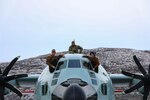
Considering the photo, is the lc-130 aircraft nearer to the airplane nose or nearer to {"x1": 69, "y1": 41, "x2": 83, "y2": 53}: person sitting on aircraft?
the airplane nose

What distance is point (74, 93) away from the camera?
15.9m

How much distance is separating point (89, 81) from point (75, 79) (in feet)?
2.43

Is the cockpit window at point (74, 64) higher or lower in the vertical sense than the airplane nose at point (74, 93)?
higher

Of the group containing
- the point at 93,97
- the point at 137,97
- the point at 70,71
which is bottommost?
the point at 137,97

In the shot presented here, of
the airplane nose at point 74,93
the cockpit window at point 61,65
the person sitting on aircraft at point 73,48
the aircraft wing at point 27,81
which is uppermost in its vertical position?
the person sitting on aircraft at point 73,48

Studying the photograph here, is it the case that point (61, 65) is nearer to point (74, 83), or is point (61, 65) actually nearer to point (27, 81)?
point (74, 83)

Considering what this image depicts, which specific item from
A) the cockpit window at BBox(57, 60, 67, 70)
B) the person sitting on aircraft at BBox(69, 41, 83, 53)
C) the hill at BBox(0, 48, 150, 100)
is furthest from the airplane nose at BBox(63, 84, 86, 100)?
the hill at BBox(0, 48, 150, 100)

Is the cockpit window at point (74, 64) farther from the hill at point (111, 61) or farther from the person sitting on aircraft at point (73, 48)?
the hill at point (111, 61)

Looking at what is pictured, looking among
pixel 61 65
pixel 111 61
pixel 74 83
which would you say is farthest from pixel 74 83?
pixel 111 61

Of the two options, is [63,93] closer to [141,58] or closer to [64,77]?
[64,77]

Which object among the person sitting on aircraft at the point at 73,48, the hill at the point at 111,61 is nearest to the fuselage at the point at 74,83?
the person sitting on aircraft at the point at 73,48

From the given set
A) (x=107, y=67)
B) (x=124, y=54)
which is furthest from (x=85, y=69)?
(x=124, y=54)

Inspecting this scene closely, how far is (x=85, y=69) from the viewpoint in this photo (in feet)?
61.7

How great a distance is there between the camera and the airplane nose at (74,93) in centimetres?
1582
